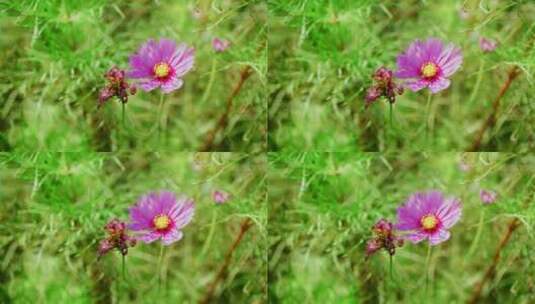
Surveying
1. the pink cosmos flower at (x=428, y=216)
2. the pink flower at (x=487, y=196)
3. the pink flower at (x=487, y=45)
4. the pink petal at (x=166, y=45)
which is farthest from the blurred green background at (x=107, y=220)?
the pink flower at (x=487, y=45)

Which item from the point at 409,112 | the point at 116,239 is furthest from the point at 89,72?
the point at 409,112

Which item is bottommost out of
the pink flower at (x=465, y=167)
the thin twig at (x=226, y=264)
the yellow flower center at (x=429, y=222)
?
the thin twig at (x=226, y=264)

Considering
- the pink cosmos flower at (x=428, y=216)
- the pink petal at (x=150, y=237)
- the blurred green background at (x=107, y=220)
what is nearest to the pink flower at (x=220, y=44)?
the blurred green background at (x=107, y=220)

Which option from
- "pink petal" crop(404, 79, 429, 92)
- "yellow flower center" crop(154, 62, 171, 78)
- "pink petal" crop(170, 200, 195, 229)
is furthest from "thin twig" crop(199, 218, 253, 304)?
"pink petal" crop(404, 79, 429, 92)

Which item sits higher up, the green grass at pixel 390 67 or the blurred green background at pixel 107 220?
the green grass at pixel 390 67

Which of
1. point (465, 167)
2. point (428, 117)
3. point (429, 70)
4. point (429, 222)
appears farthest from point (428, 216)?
point (429, 70)

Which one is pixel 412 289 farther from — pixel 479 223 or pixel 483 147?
pixel 483 147

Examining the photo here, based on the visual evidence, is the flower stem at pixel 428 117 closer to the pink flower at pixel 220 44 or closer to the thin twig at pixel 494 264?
the thin twig at pixel 494 264

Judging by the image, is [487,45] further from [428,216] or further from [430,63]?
[428,216]
